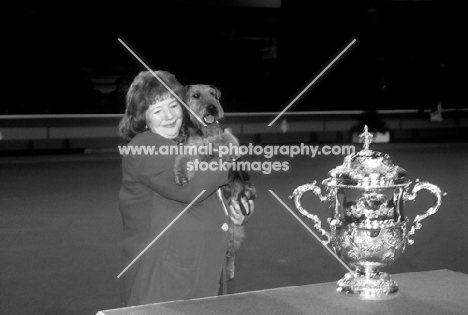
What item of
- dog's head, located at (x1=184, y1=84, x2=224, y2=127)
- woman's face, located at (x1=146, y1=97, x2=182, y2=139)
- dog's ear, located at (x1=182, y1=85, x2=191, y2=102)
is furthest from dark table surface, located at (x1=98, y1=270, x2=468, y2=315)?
dog's ear, located at (x1=182, y1=85, x2=191, y2=102)

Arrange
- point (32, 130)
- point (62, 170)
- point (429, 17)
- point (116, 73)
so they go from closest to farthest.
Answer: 1. point (62, 170)
2. point (32, 130)
3. point (116, 73)
4. point (429, 17)

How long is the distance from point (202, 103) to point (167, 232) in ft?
2.36

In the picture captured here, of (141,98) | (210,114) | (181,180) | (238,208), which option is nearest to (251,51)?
(238,208)

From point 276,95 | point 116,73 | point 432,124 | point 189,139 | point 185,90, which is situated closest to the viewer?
point 189,139

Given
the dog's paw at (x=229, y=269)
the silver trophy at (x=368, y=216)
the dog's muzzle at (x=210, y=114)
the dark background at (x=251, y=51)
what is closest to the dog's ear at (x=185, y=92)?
the dog's muzzle at (x=210, y=114)

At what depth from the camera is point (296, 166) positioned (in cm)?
1294

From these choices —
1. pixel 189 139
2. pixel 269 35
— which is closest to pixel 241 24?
pixel 269 35

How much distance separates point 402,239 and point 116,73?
18.2 meters

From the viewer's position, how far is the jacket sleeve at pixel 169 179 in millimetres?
2852

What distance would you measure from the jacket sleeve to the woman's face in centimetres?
22

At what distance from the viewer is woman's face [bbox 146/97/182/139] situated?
3.11m

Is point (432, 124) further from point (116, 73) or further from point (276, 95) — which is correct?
point (116, 73)

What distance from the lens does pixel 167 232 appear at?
291cm

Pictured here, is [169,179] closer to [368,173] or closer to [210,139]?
[210,139]
